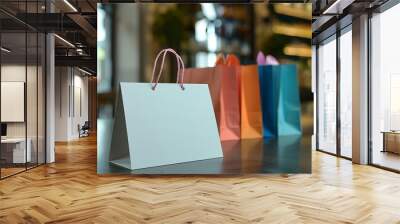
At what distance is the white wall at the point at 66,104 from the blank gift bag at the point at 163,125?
379 inches

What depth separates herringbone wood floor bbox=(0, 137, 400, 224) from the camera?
2424mm

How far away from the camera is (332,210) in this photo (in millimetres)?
2570

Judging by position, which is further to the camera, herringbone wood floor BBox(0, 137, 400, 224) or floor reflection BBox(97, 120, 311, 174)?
floor reflection BBox(97, 120, 311, 174)

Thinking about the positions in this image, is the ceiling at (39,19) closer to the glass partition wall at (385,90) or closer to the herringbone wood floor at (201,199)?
the herringbone wood floor at (201,199)

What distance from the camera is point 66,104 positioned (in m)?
12.1

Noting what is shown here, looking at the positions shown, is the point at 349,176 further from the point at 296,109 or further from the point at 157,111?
the point at 157,111

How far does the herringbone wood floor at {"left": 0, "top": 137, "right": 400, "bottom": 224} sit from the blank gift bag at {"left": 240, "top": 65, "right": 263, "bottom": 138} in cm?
53

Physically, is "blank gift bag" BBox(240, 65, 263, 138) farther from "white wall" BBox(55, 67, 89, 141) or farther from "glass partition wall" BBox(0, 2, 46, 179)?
"white wall" BBox(55, 67, 89, 141)

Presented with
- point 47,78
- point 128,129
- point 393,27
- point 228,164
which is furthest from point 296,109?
point 47,78

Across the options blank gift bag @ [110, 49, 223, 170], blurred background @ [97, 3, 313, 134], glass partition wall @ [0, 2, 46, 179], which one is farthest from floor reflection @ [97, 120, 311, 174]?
glass partition wall @ [0, 2, 46, 179]

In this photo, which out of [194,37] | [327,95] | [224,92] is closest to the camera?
[224,92]

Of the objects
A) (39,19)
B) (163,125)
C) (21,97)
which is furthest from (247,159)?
(39,19)

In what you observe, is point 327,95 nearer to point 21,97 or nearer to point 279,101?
point 279,101

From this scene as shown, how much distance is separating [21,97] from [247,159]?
3445mm
